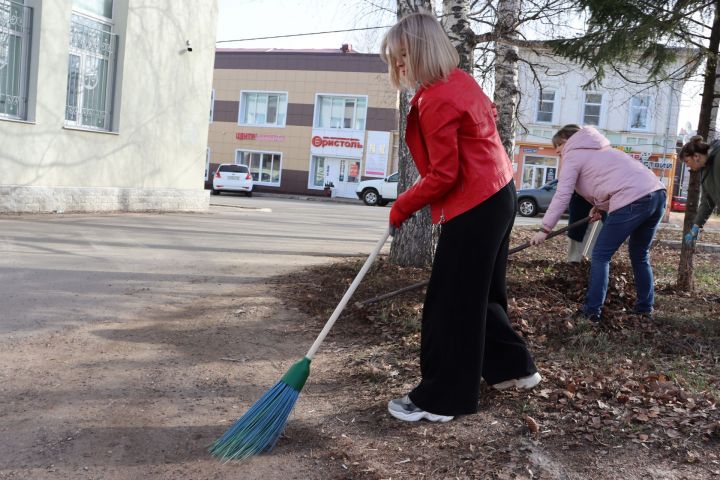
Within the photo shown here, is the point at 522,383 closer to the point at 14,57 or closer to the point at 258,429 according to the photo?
the point at 258,429

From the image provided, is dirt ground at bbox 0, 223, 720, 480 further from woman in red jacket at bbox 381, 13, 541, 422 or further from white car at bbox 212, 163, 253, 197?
white car at bbox 212, 163, 253, 197

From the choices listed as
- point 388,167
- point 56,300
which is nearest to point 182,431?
point 56,300

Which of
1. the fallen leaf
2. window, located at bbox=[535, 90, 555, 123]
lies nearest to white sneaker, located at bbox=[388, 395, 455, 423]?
the fallen leaf

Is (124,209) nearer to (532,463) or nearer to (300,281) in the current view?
(300,281)

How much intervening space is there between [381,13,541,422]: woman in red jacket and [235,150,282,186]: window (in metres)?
36.3

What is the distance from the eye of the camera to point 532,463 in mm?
2744

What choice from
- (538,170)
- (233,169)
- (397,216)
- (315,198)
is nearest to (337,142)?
(315,198)

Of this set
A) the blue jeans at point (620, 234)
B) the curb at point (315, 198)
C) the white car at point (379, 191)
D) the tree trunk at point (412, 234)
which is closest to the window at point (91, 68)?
the tree trunk at point (412, 234)

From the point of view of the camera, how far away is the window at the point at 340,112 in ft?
122

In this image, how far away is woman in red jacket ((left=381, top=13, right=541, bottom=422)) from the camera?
294 centimetres

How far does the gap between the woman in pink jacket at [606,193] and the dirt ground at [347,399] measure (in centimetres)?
42

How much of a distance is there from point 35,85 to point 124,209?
110 inches

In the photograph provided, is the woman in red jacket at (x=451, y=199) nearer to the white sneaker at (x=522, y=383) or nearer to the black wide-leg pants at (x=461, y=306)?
the black wide-leg pants at (x=461, y=306)

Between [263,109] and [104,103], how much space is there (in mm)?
27434
